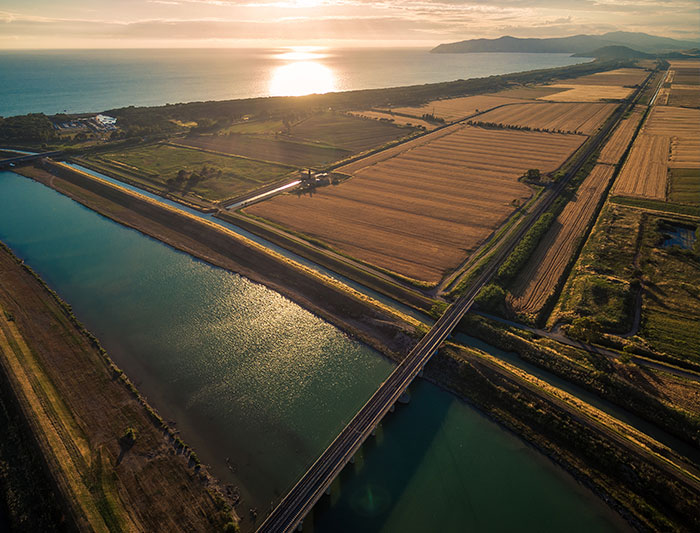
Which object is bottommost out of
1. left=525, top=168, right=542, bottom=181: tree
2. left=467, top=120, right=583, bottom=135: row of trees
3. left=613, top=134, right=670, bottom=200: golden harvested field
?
left=613, top=134, right=670, bottom=200: golden harvested field

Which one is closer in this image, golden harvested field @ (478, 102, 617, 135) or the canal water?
the canal water

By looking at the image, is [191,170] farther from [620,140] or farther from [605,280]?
[620,140]

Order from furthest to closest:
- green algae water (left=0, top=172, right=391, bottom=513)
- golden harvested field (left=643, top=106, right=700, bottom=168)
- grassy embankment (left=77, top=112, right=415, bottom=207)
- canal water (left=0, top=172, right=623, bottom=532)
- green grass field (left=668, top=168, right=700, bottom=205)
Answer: golden harvested field (left=643, top=106, right=700, bottom=168), grassy embankment (left=77, top=112, right=415, bottom=207), green grass field (left=668, top=168, right=700, bottom=205), green algae water (left=0, top=172, right=391, bottom=513), canal water (left=0, top=172, right=623, bottom=532)

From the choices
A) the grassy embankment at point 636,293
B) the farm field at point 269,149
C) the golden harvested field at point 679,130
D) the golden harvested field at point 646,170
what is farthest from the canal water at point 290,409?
the golden harvested field at point 679,130

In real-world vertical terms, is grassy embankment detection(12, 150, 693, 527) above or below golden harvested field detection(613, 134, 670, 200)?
below

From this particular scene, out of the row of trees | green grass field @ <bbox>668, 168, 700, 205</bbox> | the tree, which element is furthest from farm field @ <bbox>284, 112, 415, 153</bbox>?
green grass field @ <bbox>668, 168, 700, 205</bbox>

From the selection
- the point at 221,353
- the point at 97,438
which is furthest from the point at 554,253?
the point at 97,438

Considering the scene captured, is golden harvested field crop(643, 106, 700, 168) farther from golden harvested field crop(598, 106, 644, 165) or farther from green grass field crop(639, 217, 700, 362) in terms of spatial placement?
green grass field crop(639, 217, 700, 362)
